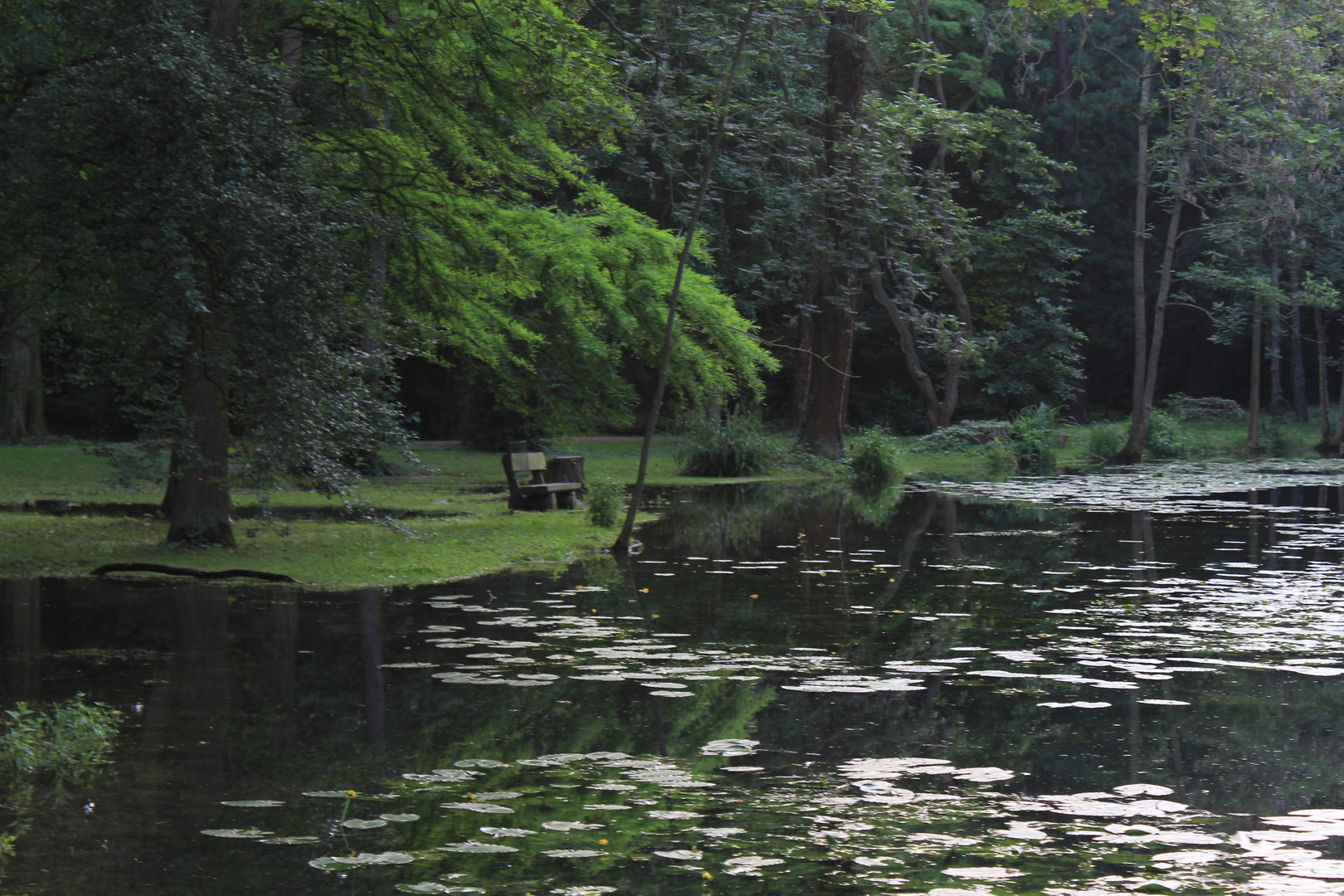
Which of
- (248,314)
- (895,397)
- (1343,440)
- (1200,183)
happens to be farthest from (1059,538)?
(895,397)

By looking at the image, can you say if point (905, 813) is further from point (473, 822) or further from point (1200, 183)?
point (1200, 183)

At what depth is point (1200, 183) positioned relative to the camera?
29.9 metres

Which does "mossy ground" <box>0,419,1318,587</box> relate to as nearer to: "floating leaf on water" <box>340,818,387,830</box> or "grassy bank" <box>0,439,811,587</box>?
"grassy bank" <box>0,439,811,587</box>

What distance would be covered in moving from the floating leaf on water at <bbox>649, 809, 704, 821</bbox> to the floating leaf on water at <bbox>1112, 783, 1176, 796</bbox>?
1742mm

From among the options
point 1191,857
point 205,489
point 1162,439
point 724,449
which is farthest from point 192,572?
point 1162,439

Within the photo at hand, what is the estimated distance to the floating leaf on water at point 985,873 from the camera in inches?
176

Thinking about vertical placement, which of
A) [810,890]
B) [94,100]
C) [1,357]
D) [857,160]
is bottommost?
[810,890]

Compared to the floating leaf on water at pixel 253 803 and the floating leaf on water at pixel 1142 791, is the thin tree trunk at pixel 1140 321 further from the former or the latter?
the floating leaf on water at pixel 253 803

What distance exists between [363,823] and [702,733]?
1.93 m

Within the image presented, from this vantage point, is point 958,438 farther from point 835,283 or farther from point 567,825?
point 567,825

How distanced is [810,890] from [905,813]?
36.7 inches

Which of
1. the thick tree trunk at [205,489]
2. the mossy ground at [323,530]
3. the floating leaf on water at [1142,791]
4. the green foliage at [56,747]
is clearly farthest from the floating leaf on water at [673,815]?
the thick tree trunk at [205,489]

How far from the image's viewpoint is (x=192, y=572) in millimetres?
11281

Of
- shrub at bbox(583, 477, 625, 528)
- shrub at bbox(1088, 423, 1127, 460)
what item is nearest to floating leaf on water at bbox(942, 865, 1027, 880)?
shrub at bbox(583, 477, 625, 528)
